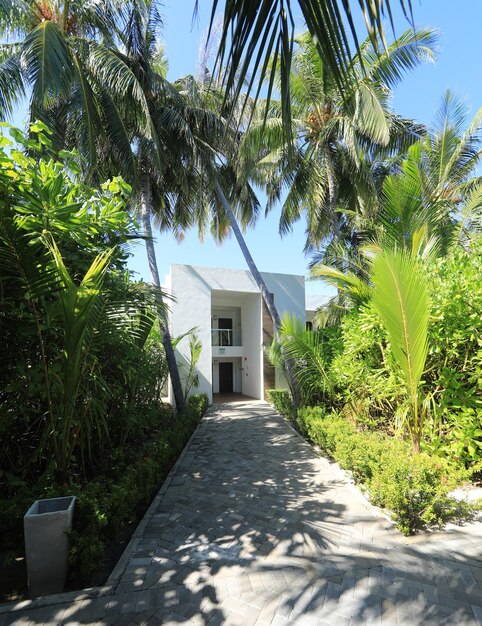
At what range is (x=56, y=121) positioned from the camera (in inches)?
340

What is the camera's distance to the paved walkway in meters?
2.67

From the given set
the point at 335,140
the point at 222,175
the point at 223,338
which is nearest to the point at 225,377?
the point at 223,338

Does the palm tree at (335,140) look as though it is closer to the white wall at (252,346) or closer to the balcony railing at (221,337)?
the white wall at (252,346)

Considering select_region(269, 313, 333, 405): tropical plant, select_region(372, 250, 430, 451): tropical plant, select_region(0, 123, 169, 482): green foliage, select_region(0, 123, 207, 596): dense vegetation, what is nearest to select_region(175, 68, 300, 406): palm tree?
select_region(269, 313, 333, 405): tropical plant

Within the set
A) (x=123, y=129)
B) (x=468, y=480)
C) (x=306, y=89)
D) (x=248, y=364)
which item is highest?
(x=306, y=89)

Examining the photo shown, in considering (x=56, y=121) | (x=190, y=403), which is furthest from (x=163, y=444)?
(x=56, y=121)

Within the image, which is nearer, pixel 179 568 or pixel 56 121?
pixel 179 568

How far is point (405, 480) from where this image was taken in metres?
3.99

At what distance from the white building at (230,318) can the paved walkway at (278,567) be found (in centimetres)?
938

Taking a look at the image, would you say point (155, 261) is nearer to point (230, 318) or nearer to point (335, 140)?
point (335, 140)

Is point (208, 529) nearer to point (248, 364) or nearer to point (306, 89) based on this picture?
point (306, 89)

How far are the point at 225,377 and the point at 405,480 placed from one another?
672 inches

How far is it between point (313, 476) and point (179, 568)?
311cm

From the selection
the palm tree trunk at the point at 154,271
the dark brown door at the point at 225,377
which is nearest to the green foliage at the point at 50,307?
the palm tree trunk at the point at 154,271
